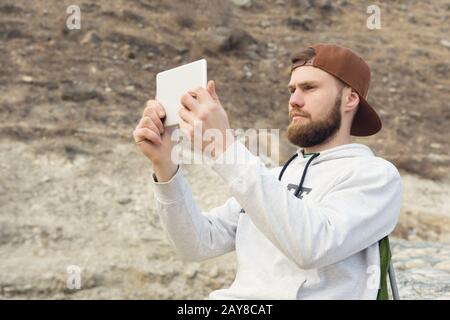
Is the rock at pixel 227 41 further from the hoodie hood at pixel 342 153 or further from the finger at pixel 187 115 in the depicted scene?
the finger at pixel 187 115

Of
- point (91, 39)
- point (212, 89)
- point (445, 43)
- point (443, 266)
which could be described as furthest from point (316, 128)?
point (445, 43)

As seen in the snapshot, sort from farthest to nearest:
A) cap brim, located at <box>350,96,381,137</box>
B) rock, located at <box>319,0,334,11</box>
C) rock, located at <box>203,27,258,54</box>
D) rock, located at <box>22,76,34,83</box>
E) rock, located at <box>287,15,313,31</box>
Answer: rock, located at <box>319,0,334,11</box>
rock, located at <box>287,15,313,31</box>
rock, located at <box>203,27,258,54</box>
rock, located at <box>22,76,34,83</box>
cap brim, located at <box>350,96,381,137</box>

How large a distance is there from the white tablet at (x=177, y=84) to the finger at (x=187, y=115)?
0.38 feet

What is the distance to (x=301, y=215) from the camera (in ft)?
7.39

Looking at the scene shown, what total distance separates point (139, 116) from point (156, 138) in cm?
1020

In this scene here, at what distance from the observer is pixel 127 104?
1312cm

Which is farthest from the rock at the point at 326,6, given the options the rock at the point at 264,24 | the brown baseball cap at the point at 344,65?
the brown baseball cap at the point at 344,65

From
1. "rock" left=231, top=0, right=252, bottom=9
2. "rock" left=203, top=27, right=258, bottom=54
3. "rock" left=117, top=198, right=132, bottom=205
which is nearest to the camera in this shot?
"rock" left=117, top=198, right=132, bottom=205

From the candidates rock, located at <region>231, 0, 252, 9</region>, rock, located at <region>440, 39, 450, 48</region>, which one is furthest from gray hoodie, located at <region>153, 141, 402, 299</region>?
rock, located at <region>440, 39, 450, 48</region>

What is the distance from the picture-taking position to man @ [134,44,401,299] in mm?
2256

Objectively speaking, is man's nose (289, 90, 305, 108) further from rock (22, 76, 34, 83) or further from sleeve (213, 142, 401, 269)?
rock (22, 76, 34, 83)

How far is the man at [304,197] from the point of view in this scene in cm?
226

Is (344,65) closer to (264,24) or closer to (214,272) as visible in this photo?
(214,272)
